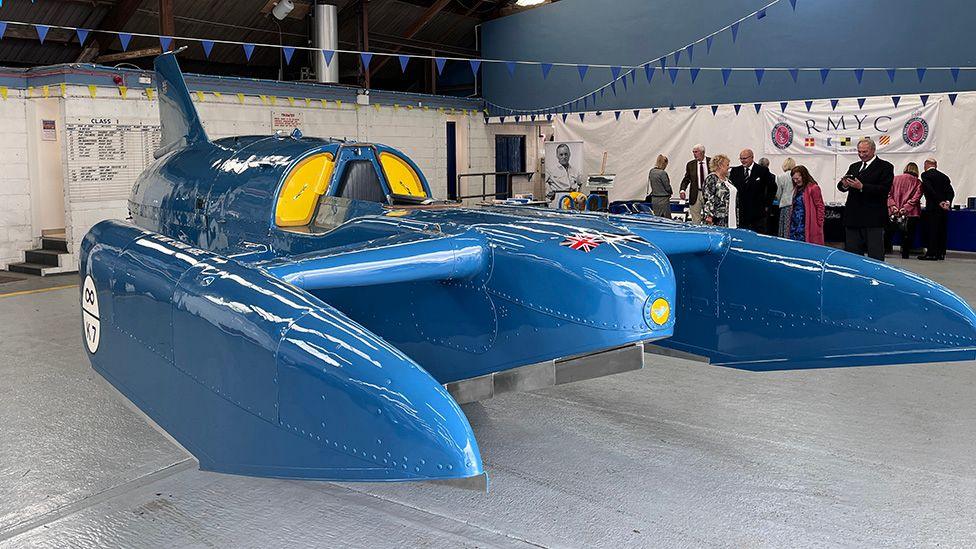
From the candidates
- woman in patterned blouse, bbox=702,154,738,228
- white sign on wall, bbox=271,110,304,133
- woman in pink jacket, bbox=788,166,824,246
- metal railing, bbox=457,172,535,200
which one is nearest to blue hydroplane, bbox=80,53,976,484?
woman in patterned blouse, bbox=702,154,738,228

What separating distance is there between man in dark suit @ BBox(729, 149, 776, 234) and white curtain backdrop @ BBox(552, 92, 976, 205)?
3715 millimetres

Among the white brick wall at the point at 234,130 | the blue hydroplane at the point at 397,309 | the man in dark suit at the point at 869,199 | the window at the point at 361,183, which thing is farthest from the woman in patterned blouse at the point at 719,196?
the white brick wall at the point at 234,130

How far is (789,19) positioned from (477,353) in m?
13.5

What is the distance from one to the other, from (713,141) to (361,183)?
1140 centimetres

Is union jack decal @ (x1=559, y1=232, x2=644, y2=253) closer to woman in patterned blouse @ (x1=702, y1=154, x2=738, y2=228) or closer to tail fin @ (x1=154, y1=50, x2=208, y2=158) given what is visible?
tail fin @ (x1=154, y1=50, x2=208, y2=158)

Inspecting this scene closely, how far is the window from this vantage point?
5199 millimetres

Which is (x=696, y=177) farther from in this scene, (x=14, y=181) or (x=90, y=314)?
(x=14, y=181)

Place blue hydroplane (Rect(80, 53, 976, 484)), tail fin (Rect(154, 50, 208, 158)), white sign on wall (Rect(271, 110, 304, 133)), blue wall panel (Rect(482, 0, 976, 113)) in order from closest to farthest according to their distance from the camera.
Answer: blue hydroplane (Rect(80, 53, 976, 484))
tail fin (Rect(154, 50, 208, 158))
blue wall panel (Rect(482, 0, 976, 113))
white sign on wall (Rect(271, 110, 304, 133))

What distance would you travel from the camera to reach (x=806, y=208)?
10.7m

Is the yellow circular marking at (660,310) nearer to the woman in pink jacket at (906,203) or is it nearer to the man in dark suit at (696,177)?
the man in dark suit at (696,177)

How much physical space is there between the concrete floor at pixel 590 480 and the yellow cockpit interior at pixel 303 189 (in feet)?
5.25

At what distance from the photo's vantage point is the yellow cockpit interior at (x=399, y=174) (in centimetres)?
556

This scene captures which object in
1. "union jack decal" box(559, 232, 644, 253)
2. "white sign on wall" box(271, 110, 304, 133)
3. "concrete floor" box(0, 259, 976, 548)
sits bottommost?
"concrete floor" box(0, 259, 976, 548)

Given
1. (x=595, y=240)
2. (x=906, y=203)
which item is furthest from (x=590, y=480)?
(x=906, y=203)
